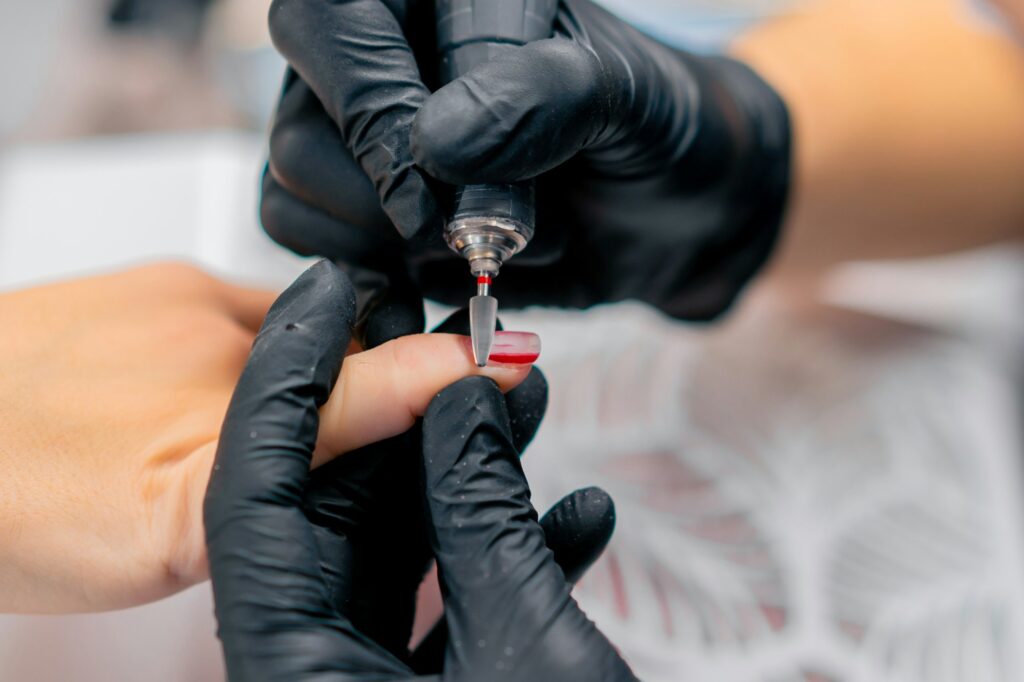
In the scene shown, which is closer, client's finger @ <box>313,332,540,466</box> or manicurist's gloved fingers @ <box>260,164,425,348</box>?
client's finger @ <box>313,332,540,466</box>

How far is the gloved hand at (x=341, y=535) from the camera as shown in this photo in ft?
1.45

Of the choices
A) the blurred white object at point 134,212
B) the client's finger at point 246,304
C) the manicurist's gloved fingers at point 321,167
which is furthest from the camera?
the blurred white object at point 134,212

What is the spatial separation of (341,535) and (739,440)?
576 millimetres

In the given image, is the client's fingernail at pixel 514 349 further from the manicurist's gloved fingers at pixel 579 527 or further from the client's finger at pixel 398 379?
the manicurist's gloved fingers at pixel 579 527

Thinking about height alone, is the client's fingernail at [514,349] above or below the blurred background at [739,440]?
above

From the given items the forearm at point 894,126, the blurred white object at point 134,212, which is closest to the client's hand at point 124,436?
the blurred white object at point 134,212

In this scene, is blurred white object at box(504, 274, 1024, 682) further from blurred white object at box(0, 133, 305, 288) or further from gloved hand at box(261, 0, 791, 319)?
blurred white object at box(0, 133, 305, 288)

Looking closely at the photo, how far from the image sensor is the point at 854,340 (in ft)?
3.48

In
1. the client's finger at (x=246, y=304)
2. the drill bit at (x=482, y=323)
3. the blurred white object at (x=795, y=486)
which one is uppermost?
the drill bit at (x=482, y=323)

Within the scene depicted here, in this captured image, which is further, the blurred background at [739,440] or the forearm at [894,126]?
the forearm at [894,126]

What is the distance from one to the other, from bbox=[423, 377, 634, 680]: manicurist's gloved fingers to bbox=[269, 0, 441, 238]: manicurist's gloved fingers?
14 cm

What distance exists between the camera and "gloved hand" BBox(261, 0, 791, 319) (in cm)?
52

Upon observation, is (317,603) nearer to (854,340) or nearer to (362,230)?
(362,230)

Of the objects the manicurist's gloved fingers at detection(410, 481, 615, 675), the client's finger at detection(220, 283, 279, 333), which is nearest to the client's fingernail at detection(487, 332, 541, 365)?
the manicurist's gloved fingers at detection(410, 481, 615, 675)
